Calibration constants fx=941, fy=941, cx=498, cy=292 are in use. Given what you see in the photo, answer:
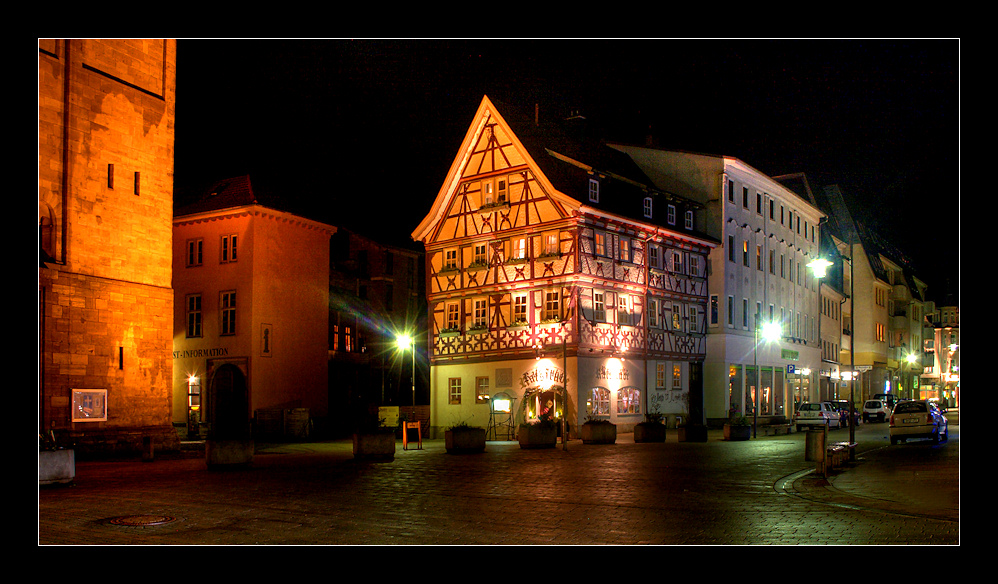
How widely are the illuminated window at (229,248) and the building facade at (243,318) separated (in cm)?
5

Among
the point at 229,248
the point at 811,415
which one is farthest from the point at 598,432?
the point at 229,248

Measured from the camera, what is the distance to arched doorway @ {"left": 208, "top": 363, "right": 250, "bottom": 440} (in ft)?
150

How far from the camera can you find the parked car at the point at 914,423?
34219 millimetres

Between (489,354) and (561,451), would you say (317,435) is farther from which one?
(561,451)

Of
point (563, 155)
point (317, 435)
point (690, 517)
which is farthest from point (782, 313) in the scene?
point (690, 517)

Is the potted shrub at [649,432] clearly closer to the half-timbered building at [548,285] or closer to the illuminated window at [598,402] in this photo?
the half-timbered building at [548,285]

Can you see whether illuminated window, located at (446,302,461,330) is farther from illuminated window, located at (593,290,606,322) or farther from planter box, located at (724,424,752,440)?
planter box, located at (724,424,752,440)

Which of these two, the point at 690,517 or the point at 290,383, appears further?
the point at 290,383

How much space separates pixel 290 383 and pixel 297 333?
8.76 feet

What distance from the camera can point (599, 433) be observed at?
35000 millimetres

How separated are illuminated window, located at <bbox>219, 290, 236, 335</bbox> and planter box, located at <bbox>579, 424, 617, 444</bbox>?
20310mm

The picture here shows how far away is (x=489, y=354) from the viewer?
44531 mm

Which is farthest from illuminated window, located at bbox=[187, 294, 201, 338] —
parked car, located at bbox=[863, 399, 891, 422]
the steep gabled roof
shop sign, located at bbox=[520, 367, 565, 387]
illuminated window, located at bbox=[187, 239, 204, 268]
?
parked car, located at bbox=[863, 399, 891, 422]
